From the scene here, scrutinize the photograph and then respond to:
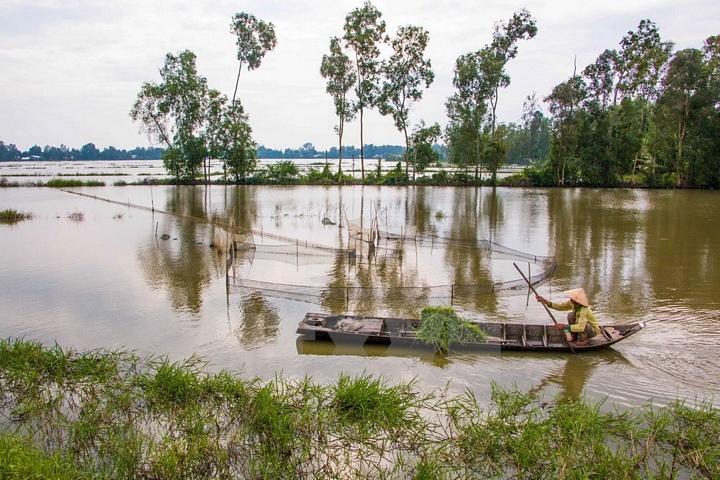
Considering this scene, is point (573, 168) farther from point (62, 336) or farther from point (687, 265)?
point (62, 336)

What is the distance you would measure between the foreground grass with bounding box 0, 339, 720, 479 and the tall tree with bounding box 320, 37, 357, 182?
1391 inches

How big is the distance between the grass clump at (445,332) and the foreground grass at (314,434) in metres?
1.45

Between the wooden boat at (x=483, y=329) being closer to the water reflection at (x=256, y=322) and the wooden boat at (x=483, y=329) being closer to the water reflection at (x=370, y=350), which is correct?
the water reflection at (x=370, y=350)

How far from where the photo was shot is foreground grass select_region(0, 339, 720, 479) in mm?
4738

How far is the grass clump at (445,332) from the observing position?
7.80 metres

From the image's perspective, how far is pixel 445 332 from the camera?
782 centimetres

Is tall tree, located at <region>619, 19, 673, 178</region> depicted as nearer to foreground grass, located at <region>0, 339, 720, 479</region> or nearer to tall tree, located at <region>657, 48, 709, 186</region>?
tall tree, located at <region>657, 48, 709, 186</region>

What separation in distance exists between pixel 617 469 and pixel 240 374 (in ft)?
15.4

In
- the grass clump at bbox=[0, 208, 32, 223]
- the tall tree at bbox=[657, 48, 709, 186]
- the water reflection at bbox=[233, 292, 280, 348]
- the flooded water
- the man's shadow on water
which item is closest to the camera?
the man's shadow on water

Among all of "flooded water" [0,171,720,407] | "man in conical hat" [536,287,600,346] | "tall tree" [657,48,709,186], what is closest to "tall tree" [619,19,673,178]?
"tall tree" [657,48,709,186]

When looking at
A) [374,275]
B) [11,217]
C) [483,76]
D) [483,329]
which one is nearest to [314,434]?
[483,329]

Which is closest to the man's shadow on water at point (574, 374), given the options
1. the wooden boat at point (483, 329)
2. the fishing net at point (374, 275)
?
the wooden boat at point (483, 329)

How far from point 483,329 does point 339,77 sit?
3394 centimetres

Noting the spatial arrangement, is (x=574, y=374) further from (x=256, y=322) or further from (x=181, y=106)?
(x=181, y=106)
